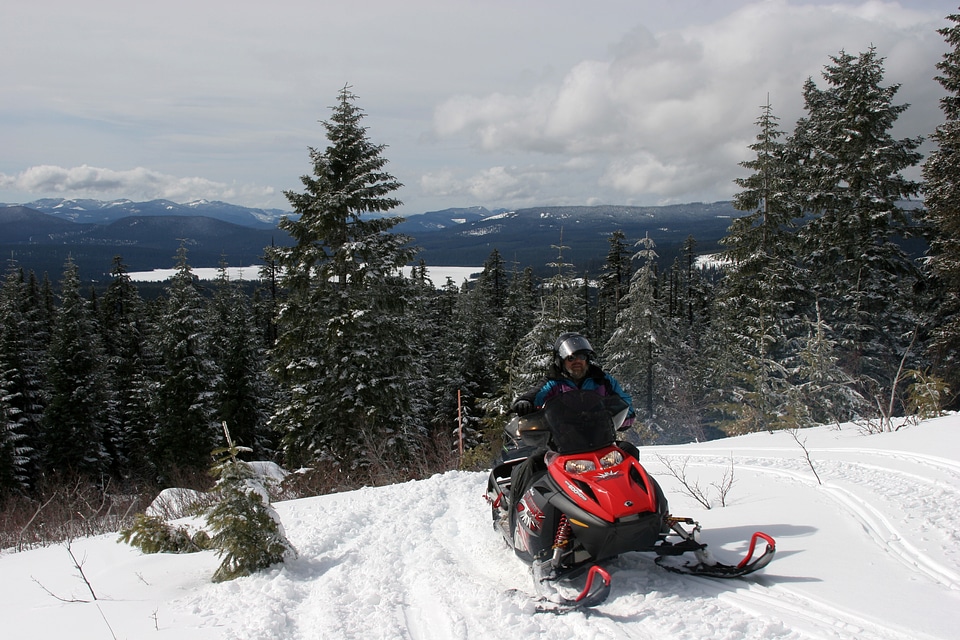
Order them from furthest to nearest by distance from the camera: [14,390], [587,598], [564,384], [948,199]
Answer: [14,390], [948,199], [564,384], [587,598]

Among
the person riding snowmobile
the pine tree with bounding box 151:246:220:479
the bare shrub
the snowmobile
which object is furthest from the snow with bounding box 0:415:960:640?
the pine tree with bounding box 151:246:220:479

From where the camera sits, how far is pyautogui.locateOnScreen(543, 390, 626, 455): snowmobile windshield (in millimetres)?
4113

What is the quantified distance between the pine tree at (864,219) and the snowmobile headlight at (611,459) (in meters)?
19.4

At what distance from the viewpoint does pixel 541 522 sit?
4098 millimetres

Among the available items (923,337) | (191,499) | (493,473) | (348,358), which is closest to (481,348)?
(348,358)

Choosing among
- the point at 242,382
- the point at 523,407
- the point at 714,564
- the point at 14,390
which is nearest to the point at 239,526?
the point at 523,407

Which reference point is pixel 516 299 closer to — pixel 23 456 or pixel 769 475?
pixel 23 456

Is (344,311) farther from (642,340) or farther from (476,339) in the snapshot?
(476,339)

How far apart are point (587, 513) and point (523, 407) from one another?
110 cm

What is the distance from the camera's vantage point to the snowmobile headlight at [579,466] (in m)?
3.95

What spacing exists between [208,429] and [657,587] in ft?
88.0

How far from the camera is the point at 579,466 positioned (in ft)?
13.1

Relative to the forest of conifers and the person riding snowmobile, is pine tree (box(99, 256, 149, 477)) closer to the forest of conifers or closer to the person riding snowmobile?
the forest of conifers

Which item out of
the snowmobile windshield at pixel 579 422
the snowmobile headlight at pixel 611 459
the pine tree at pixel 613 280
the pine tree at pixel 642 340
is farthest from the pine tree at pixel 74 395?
the pine tree at pixel 613 280
